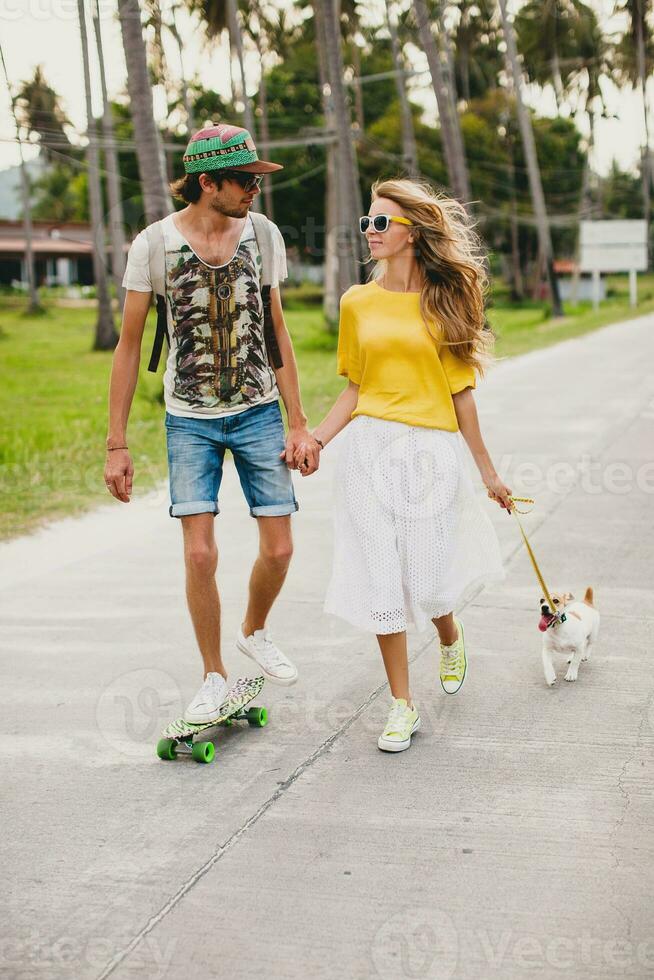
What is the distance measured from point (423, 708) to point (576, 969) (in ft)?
6.12

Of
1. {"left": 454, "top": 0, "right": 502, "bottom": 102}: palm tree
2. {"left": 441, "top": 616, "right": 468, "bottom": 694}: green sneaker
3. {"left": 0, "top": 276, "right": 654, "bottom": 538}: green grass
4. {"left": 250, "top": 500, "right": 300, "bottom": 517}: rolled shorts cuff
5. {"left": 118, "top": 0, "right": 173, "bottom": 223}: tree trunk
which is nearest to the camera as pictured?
{"left": 250, "top": 500, "right": 300, "bottom": 517}: rolled shorts cuff

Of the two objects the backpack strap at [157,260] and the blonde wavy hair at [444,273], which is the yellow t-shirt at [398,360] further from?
the backpack strap at [157,260]

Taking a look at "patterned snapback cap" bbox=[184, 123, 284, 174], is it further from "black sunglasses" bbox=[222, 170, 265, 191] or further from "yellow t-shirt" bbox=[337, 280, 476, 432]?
"yellow t-shirt" bbox=[337, 280, 476, 432]

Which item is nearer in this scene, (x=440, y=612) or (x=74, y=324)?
(x=440, y=612)

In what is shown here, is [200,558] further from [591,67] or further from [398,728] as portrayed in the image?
[591,67]

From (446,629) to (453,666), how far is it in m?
0.19

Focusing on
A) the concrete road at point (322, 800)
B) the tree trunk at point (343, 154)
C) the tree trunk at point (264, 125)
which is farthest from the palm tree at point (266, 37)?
the concrete road at point (322, 800)

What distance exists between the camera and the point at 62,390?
69.2 ft

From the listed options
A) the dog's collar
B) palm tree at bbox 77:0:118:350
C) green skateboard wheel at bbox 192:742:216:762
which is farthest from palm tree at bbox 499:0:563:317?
green skateboard wheel at bbox 192:742:216:762

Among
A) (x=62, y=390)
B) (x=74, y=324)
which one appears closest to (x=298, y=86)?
(x=74, y=324)

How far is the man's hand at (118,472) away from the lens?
434cm

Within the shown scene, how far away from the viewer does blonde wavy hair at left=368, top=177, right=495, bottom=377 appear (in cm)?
433

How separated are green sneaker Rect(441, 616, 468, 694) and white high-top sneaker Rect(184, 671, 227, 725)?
94cm

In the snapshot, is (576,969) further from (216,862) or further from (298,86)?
(298,86)
